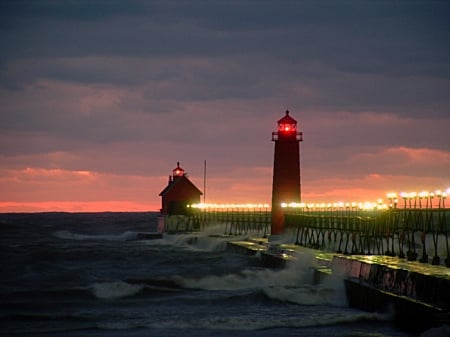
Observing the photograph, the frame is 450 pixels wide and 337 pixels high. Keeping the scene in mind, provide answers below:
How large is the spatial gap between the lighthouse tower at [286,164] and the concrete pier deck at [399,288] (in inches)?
634

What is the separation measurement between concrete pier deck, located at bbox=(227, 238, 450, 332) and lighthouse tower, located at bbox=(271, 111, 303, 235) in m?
16.1

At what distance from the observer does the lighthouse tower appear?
133 feet

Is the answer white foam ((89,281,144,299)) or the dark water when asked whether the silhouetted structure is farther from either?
white foam ((89,281,144,299))

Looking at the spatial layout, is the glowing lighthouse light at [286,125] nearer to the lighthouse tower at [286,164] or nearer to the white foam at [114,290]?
the lighthouse tower at [286,164]

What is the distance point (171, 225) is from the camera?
65375mm

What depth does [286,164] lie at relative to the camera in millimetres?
40656

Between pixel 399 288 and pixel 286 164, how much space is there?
22923 mm

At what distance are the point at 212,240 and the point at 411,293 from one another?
3520cm

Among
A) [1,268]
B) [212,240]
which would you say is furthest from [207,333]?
[212,240]

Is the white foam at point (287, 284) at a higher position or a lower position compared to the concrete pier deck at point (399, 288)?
lower

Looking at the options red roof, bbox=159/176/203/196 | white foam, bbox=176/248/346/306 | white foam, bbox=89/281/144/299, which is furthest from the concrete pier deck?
red roof, bbox=159/176/203/196

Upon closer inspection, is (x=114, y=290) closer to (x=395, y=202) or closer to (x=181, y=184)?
(x=395, y=202)

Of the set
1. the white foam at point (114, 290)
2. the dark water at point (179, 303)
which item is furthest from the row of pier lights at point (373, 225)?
the white foam at point (114, 290)

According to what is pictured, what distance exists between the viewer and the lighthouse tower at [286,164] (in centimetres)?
4069
